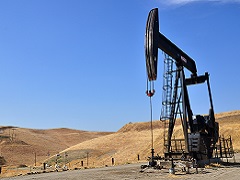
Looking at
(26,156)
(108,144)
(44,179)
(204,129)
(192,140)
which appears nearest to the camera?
(44,179)

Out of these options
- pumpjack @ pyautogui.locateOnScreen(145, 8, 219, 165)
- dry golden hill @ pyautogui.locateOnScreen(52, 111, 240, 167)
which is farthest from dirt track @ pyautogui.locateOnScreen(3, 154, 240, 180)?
dry golden hill @ pyautogui.locateOnScreen(52, 111, 240, 167)

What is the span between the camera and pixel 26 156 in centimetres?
5922

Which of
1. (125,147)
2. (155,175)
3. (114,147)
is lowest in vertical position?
(114,147)

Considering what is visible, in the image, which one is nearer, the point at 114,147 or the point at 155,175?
the point at 155,175

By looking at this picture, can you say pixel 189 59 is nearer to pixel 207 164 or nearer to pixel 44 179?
pixel 207 164

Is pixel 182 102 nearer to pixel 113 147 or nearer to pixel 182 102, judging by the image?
pixel 182 102

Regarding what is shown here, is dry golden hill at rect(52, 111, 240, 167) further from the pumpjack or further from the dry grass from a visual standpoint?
the pumpjack


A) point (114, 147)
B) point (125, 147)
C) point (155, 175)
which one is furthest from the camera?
point (114, 147)

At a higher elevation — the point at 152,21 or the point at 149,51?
the point at 152,21

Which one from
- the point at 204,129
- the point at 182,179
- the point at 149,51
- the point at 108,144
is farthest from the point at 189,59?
the point at 108,144

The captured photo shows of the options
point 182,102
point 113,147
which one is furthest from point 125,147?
point 182,102

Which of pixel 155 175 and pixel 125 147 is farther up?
pixel 155 175

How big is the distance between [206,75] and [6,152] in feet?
173

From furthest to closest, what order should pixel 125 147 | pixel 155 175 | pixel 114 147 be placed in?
pixel 114 147 → pixel 125 147 → pixel 155 175
